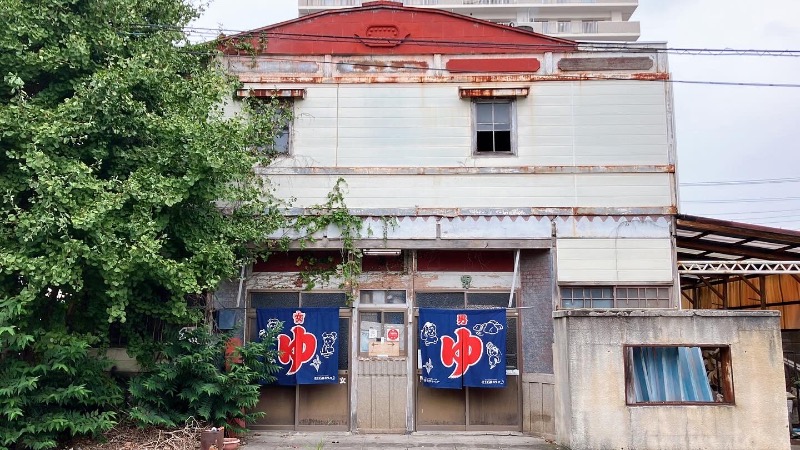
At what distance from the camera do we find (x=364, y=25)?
14.3 m

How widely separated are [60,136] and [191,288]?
2969mm

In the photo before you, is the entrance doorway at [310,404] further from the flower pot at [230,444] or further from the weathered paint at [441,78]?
the weathered paint at [441,78]

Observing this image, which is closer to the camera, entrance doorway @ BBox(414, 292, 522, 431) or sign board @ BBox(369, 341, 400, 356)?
entrance doorway @ BBox(414, 292, 522, 431)

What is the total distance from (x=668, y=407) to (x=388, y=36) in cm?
858

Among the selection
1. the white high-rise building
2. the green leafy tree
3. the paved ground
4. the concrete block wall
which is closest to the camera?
the green leafy tree

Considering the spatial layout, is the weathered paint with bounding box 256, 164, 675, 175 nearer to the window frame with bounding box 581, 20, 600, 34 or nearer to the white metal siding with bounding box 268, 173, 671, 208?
the white metal siding with bounding box 268, 173, 671, 208

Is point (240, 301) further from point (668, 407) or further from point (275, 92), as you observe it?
point (668, 407)

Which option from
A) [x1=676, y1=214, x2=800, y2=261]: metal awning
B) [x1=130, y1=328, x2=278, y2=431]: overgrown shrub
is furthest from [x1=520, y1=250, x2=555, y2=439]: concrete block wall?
[x1=130, y1=328, x2=278, y2=431]: overgrown shrub

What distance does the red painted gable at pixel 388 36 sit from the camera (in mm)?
14039

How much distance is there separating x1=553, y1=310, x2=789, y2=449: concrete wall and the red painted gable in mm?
5684

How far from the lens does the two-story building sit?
43.6 feet

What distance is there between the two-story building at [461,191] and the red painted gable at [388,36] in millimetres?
39

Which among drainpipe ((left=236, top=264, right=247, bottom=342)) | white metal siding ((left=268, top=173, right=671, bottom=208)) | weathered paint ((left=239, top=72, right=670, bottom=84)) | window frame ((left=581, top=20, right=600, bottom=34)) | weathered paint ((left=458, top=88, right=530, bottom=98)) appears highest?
window frame ((left=581, top=20, right=600, bottom=34))

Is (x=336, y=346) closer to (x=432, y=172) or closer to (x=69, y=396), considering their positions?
(x=432, y=172)
